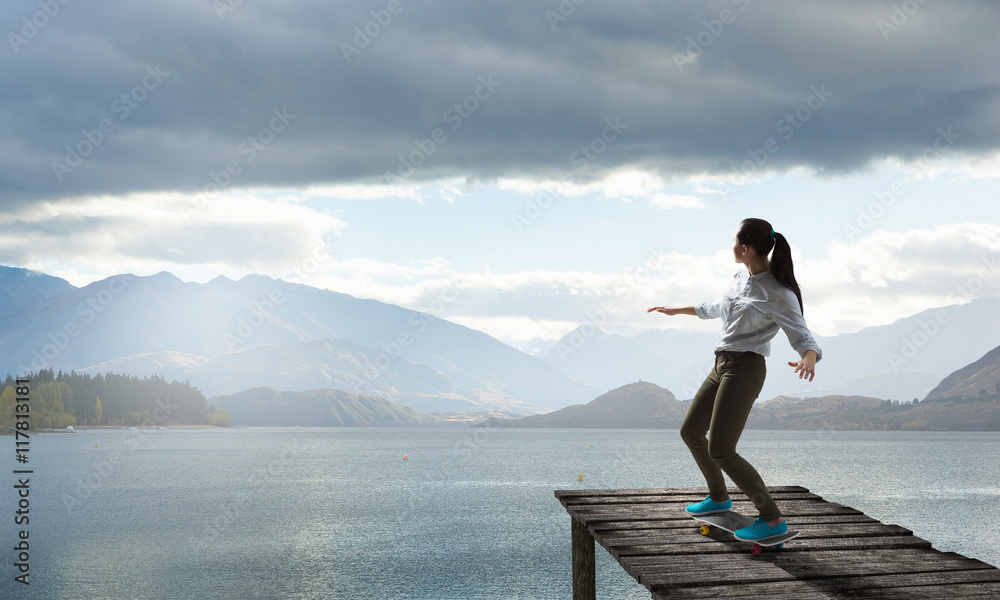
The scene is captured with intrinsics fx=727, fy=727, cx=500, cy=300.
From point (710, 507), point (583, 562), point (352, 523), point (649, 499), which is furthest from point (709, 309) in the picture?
point (352, 523)

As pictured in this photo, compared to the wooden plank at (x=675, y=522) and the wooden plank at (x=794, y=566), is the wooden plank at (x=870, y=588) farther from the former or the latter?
the wooden plank at (x=675, y=522)

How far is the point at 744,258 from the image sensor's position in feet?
29.1

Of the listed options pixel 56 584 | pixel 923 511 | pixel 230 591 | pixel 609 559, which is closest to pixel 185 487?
pixel 56 584

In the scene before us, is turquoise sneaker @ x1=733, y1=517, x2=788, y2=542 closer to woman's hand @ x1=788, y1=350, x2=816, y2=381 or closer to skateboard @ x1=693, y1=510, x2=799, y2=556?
skateboard @ x1=693, y1=510, x2=799, y2=556

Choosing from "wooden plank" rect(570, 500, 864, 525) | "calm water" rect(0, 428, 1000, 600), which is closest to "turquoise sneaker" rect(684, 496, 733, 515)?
"wooden plank" rect(570, 500, 864, 525)

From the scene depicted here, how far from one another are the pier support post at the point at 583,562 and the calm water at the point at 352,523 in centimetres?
3074

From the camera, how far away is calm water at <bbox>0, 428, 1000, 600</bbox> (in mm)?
46438

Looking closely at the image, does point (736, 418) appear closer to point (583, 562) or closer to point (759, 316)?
point (759, 316)

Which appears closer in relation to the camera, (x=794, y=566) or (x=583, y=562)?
(x=794, y=566)

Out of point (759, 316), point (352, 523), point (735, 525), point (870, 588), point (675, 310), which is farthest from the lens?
point (352, 523)

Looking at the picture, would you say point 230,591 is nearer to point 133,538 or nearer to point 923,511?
point 133,538

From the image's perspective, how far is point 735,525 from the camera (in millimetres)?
9227

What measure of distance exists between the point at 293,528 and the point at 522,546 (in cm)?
2401

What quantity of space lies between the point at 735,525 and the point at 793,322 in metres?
2.81
